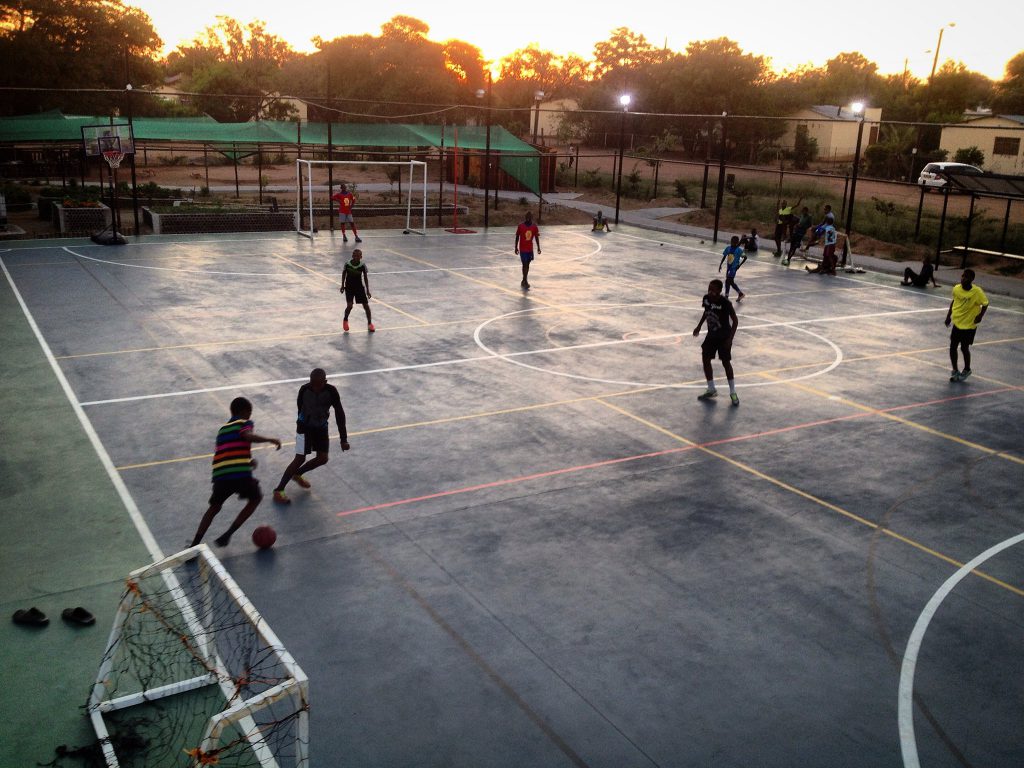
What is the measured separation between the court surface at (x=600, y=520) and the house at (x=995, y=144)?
1600 inches

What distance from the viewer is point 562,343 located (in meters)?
18.2

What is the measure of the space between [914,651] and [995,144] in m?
58.2

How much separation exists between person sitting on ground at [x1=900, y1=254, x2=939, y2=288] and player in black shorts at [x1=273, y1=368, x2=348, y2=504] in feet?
68.8

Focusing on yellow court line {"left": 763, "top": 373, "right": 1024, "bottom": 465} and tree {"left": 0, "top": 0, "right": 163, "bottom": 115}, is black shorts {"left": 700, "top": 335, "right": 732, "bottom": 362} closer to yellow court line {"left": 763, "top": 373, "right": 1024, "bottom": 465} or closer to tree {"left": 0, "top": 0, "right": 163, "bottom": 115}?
yellow court line {"left": 763, "top": 373, "right": 1024, "bottom": 465}

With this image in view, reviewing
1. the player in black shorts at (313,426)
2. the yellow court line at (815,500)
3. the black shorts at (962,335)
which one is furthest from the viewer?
the black shorts at (962,335)

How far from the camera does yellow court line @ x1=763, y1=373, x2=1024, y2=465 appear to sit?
12969 mm

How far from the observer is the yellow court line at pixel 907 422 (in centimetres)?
1297

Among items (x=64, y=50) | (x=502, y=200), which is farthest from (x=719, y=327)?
(x=64, y=50)

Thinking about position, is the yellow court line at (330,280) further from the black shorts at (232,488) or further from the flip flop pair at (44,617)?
the flip flop pair at (44,617)

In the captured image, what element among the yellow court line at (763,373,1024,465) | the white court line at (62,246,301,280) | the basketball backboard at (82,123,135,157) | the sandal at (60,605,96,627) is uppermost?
the basketball backboard at (82,123,135,157)

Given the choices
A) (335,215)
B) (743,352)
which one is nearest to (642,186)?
(335,215)

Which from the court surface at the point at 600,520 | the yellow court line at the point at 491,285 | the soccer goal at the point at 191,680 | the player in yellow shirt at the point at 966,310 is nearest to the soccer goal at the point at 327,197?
the yellow court line at the point at 491,285

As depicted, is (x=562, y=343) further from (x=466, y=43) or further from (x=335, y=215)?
(x=466, y=43)

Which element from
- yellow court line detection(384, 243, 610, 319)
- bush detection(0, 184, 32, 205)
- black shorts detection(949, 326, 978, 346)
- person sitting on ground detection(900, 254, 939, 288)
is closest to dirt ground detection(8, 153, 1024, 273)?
bush detection(0, 184, 32, 205)
